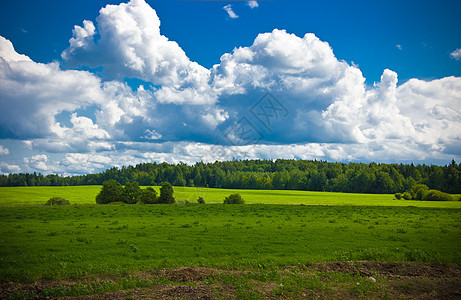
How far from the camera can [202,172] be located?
4877 inches

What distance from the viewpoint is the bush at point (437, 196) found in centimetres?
8146

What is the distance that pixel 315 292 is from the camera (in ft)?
36.8

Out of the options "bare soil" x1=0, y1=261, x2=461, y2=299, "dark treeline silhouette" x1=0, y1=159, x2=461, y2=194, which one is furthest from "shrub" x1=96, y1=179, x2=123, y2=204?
"bare soil" x1=0, y1=261, x2=461, y2=299

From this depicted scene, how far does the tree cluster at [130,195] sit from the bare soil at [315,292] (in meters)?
48.3

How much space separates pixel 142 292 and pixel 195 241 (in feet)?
33.7

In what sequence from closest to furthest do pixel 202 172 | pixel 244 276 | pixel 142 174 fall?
pixel 244 276 < pixel 202 172 < pixel 142 174

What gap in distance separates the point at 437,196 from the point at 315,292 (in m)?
90.4

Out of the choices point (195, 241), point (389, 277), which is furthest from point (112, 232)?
point (389, 277)

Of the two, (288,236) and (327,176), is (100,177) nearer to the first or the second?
(327,176)

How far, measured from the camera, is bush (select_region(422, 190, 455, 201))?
81.5m

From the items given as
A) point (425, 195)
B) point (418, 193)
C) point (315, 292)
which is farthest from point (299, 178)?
point (315, 292)

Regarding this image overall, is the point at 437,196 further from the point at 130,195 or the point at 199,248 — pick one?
the point at 199,248

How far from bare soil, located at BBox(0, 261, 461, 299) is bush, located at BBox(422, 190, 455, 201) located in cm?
8151

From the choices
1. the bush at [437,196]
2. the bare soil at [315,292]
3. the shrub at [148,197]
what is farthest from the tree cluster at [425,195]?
the bare soil at [315,292]
